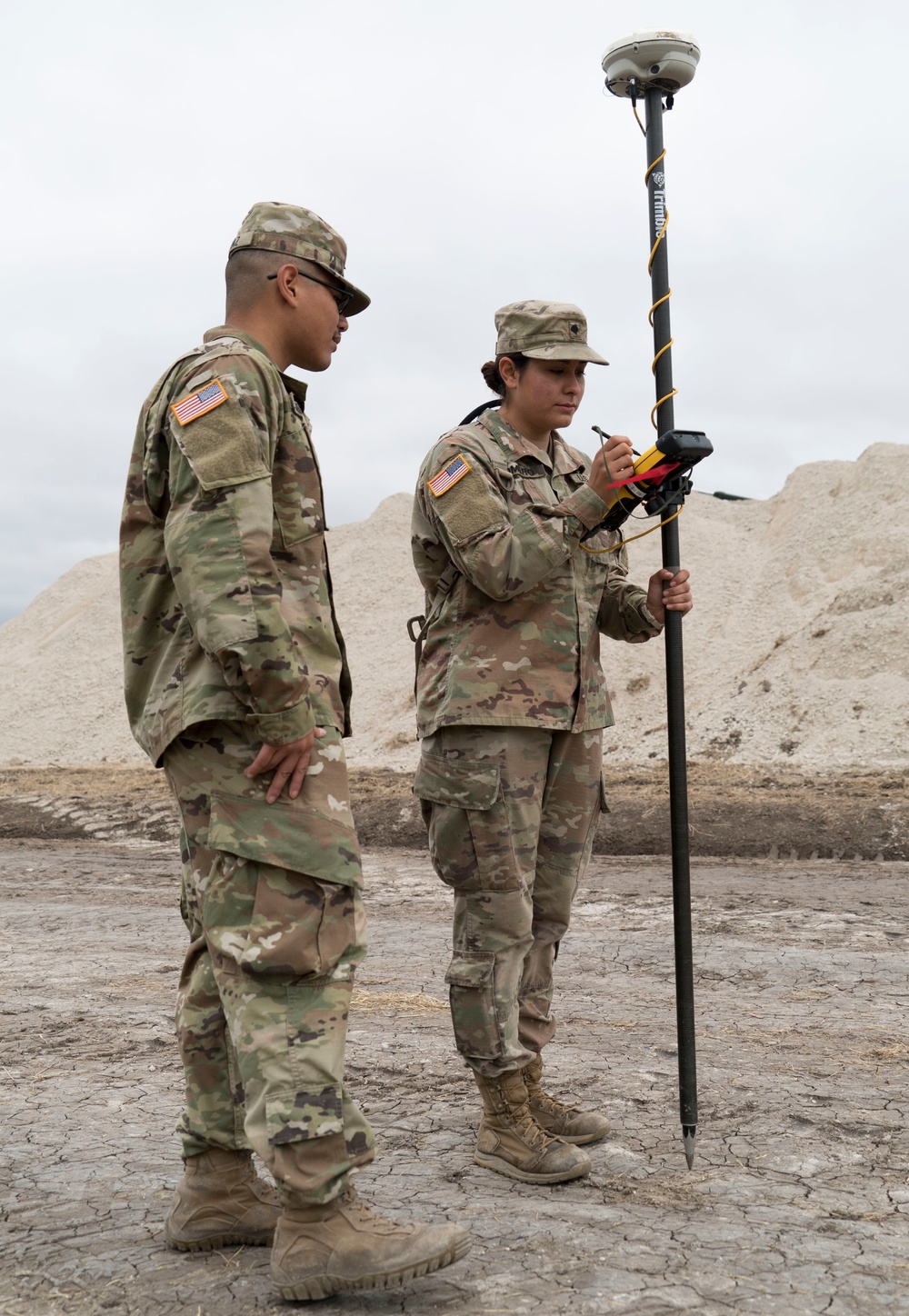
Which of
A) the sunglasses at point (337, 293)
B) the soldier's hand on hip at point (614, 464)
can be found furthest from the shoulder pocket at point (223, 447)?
the soldier's hand on hip at point (614, 464)

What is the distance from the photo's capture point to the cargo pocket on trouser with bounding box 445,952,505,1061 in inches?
135

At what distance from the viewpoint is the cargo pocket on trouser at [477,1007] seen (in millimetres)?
3418

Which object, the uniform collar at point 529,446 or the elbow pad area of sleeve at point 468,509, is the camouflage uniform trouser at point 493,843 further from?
the uniform collar at point 529,446

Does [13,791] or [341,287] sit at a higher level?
[341,287]

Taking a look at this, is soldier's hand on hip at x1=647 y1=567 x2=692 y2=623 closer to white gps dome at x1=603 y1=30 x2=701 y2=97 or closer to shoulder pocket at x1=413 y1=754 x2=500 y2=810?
shoulder pocket at x1=413 y1=754 x2=500 y2=810

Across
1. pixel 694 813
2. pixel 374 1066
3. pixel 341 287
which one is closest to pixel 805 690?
pixel 694 813

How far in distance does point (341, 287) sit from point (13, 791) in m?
14.9

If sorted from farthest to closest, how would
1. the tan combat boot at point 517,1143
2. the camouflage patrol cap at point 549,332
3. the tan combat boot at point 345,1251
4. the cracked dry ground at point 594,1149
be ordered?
the camouflage patrol cap at point 549,332 → the tan combat boot at point 517,1143 → the cracked dry ground at point 594,1149 → the tan combat boot at point 345,1251

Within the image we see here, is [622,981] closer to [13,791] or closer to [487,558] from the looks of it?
[487,558]

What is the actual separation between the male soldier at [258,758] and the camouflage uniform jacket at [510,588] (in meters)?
0.68

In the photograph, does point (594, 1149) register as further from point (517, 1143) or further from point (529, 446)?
point (529, 446)

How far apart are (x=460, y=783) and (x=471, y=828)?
0.43 feet

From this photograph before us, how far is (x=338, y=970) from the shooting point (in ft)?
8.52

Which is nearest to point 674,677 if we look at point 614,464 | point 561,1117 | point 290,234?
point 614,464
